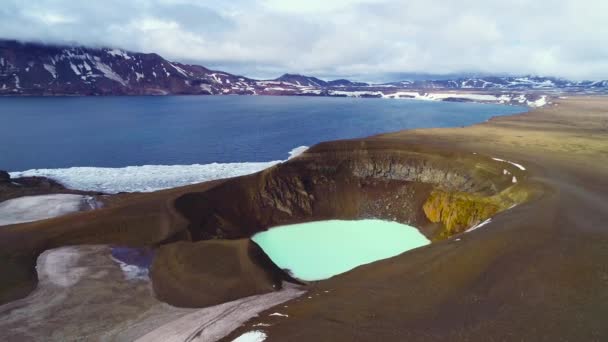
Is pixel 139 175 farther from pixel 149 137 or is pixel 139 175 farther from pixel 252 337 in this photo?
pixel 252 337

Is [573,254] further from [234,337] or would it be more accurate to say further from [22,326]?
[22,326]

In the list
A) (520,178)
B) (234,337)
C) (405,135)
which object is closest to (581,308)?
(234,337)

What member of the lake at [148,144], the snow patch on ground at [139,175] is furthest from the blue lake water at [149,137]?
the snow patch on ground at [139,175]

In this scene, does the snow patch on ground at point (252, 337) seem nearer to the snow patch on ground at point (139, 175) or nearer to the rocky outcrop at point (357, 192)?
the rocky outcrop at point (357, 192)

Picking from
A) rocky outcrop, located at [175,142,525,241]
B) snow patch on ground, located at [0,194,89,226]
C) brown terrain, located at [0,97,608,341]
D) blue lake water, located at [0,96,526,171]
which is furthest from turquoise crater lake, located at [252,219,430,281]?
blue lake water, located at [0,96,526,171]

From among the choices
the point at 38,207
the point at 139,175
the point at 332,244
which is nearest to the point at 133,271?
the point at 332,244

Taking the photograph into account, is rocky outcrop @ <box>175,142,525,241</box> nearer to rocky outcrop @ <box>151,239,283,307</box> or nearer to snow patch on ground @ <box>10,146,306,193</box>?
rocky outcrop @ <box>151,239,283,307</box>

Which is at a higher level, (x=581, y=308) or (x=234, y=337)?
(x=581, y=308)
